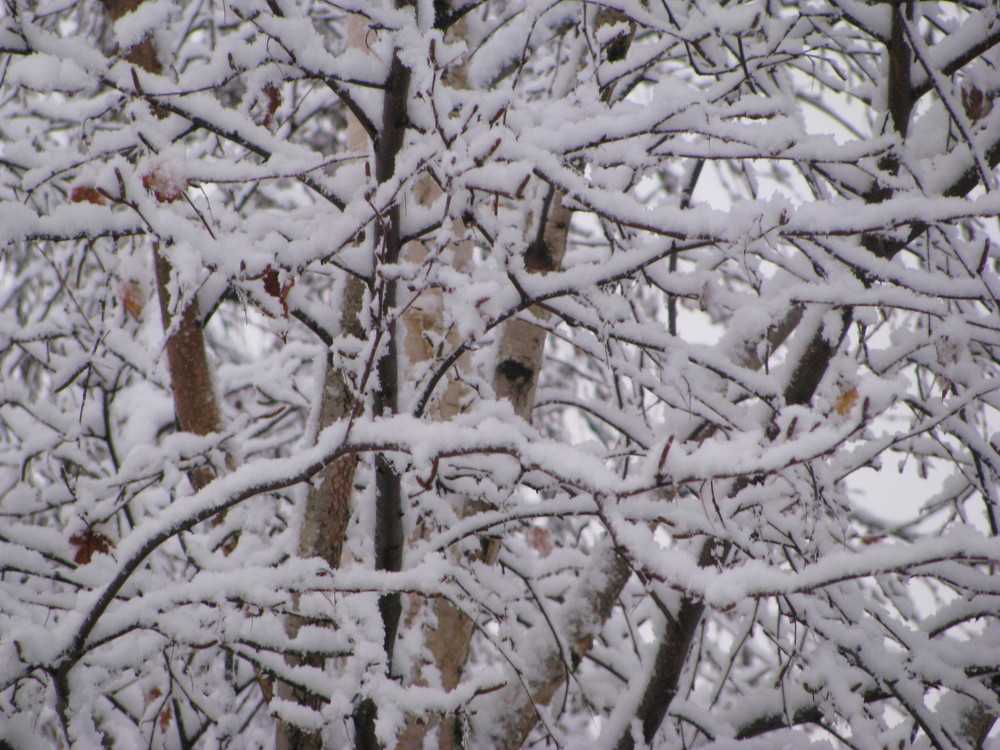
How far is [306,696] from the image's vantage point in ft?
5.65

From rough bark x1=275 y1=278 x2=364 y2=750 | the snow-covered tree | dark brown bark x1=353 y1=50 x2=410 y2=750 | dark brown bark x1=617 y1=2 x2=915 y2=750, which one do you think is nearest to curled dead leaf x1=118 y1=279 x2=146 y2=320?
the snow-covered tree

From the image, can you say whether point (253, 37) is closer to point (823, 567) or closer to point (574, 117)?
point (574, 117)

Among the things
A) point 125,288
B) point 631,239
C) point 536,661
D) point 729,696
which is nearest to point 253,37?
point 125,288

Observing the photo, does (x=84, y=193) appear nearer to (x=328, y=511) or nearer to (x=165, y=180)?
(x=165, y=180)

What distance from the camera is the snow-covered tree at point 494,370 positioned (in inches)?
42.5

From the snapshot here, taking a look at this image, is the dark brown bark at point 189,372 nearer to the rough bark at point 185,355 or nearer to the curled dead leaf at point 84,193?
the rough bark at point 185,355

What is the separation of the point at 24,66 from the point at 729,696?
4.49 meters

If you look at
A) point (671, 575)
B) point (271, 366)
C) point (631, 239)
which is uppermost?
point (271, 366)

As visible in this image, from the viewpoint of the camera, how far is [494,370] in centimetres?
219

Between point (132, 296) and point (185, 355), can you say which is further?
point (185, 355)

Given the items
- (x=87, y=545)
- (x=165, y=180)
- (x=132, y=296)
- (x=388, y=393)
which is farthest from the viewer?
(x=132, y=296)

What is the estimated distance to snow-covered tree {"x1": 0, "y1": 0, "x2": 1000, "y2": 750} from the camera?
1079mm

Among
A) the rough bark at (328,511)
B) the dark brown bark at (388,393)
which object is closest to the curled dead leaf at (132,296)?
the rough bark at (328,511)

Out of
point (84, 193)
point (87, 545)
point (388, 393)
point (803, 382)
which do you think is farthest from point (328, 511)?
point (803, 382)
